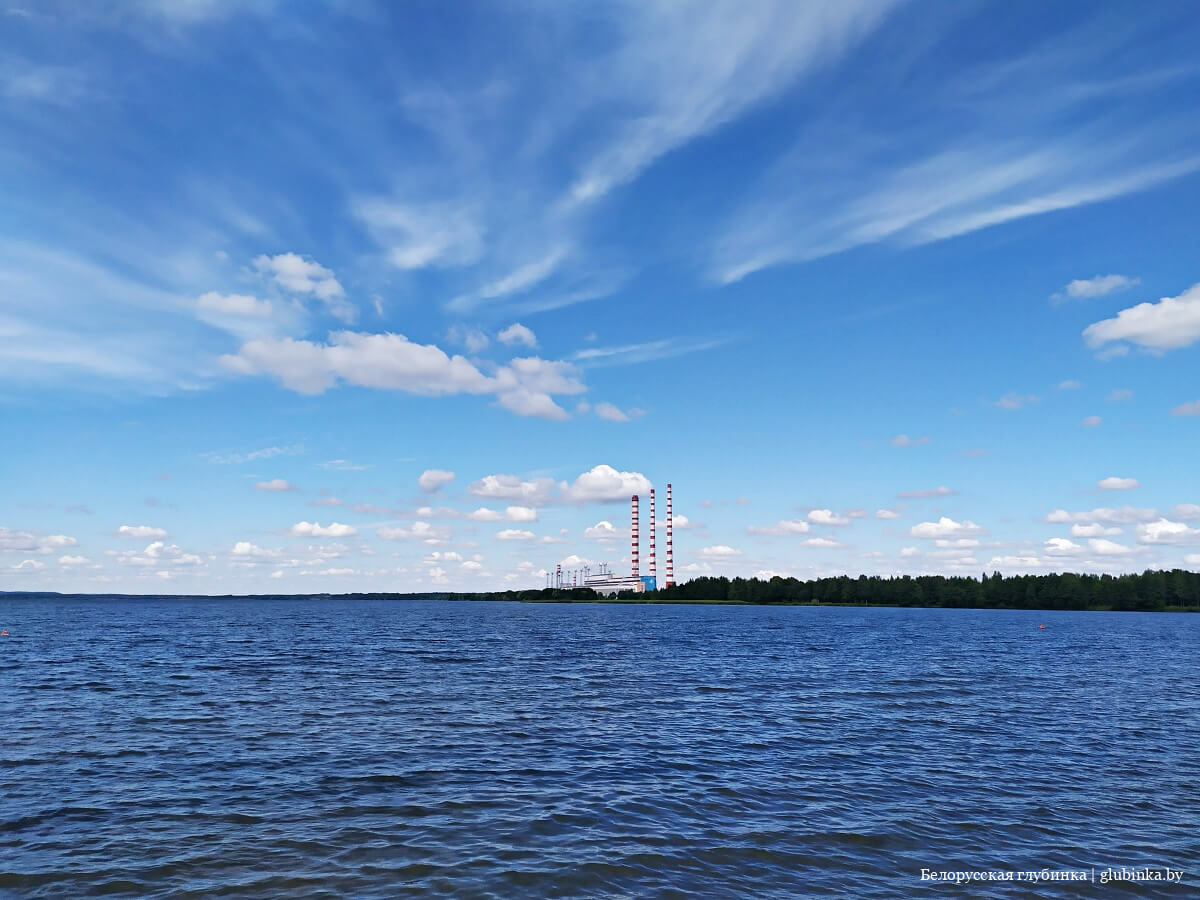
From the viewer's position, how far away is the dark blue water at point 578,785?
17.9 meters

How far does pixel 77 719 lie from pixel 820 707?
3929cm

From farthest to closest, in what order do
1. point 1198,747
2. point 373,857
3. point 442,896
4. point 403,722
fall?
point 403,722
point 1198,747
point 373,857
point 442,896

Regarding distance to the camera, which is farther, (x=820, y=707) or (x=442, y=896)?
(x=820, y=707)

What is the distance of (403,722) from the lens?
36531 millimetres

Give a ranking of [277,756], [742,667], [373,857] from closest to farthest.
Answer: [373,857]
[277,756]
[742,667]

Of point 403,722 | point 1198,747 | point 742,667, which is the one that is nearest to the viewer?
point 1198,747

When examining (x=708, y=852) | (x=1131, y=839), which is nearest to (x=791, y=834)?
(x=708, y=852)

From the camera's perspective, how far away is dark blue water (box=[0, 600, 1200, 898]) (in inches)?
706

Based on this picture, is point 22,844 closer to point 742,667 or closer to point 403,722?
point 403,722

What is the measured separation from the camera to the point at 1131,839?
2098 cm

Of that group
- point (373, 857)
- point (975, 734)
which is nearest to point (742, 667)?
point (975, 734)

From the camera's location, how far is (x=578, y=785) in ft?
83.6

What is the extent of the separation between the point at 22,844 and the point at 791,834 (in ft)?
66.7

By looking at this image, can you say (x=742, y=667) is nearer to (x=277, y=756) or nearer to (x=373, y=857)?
(x=277, y=756)
